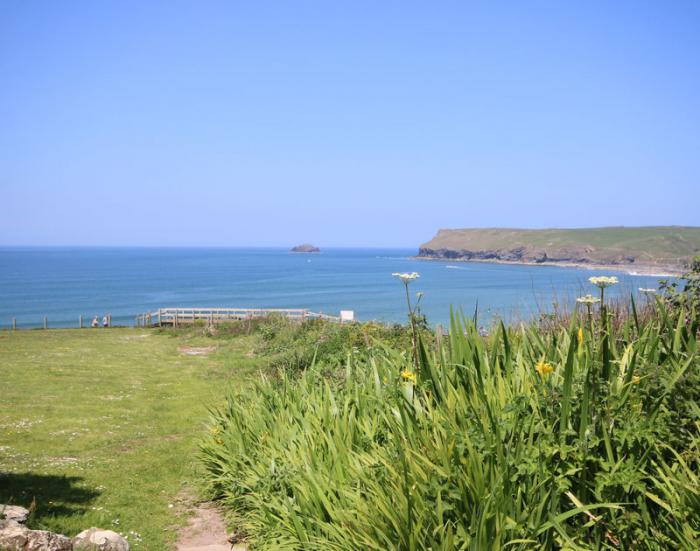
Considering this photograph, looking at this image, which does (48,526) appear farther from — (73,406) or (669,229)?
(669,229)

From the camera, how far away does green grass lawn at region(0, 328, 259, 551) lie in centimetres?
604

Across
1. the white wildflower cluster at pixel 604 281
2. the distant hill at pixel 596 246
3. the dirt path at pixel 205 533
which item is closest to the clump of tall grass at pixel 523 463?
the white wildflower cluster at pixel 604 281

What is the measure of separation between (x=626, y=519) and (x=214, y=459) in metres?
4.32

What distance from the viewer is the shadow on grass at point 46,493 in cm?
590

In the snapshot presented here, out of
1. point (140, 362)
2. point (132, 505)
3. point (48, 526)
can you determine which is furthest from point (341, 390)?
point (140, 362)

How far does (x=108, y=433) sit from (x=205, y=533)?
489cm

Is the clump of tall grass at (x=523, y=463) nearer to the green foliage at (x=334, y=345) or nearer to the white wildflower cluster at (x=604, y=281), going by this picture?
the white wildflower cluster at (x=604, y=281)

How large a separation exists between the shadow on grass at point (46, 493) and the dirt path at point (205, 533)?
4.01 ft

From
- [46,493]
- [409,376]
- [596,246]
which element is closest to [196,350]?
[46,493]

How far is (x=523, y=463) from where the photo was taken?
122 inches

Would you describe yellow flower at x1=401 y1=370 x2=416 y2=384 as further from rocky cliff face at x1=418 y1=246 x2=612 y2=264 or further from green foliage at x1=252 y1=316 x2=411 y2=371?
rocky cliff face at x1=418 y1=246 x2=612 y2=264

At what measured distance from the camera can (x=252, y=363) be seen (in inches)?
635

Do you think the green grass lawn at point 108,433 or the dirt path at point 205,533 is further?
the green grass lawn at point 108,433

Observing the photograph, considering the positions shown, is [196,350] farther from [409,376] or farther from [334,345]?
[409,376]
